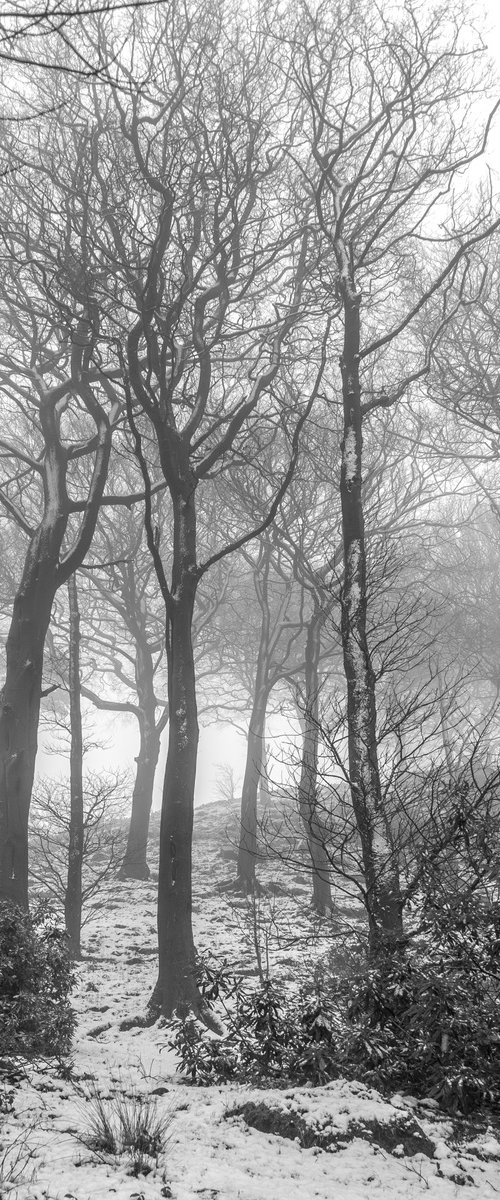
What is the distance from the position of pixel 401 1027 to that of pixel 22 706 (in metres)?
5.60

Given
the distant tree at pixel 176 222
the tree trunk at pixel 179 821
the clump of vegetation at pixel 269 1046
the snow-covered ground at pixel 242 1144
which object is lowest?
the snow-covered ground at pixel 242 1144

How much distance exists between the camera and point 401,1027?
15.2 ft

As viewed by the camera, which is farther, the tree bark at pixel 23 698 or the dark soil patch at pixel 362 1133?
the tree bark at pixel 23 698

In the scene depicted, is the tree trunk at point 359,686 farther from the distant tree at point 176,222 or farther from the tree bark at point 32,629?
the tree bark at point 32,629

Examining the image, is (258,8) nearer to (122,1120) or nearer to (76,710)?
(76,710)

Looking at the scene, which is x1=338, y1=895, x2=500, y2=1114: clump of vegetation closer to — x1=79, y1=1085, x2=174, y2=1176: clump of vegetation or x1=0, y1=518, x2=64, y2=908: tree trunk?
x1=79, y1=1085, x2=174, y2=1176: clump of vegetation

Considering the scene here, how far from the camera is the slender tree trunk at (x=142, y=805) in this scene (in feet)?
51.3

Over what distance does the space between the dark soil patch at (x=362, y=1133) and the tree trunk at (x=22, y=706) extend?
432 centimetres

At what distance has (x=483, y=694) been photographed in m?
27.5

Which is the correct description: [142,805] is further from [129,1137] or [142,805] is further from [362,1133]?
[362,1133]

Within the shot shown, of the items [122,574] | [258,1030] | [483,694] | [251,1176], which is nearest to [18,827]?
[258,1030]

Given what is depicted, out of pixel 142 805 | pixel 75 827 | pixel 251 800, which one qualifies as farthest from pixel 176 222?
pixel 142 805

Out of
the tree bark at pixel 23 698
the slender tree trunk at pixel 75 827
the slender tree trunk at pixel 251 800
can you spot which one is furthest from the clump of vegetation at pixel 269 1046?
the slender tree trunk at pixel 251 800

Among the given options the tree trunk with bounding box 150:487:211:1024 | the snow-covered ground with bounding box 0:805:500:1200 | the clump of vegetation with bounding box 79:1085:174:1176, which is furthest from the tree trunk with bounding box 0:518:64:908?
the clump of vegetation with bounding box 79:1085:174:1176
